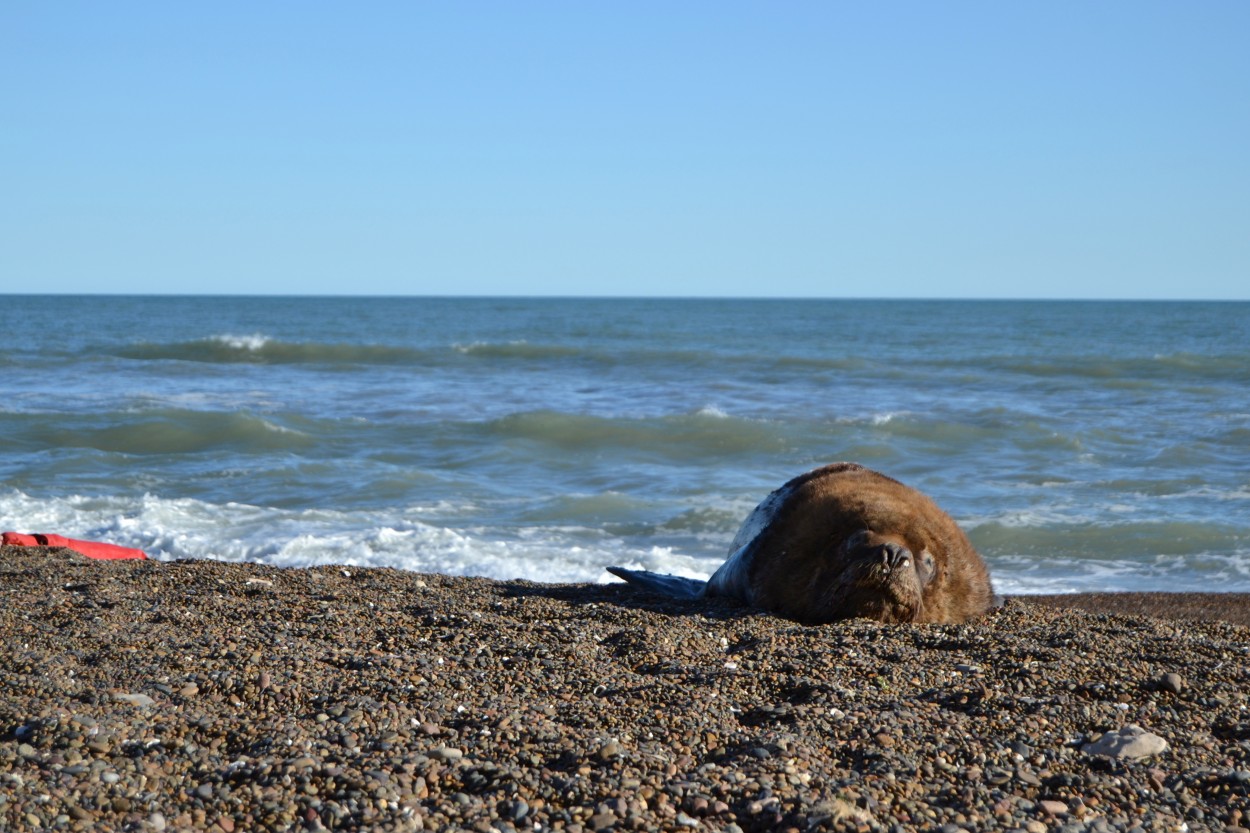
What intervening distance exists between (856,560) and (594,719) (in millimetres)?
2175

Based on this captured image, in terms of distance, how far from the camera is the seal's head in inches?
223

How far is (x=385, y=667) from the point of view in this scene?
15.0 ft

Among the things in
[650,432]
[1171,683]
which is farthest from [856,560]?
[650,432]

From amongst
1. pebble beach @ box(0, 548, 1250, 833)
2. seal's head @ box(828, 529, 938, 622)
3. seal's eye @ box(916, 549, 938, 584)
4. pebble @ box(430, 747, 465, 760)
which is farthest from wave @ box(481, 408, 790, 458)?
Result: pebble @ box(430, 747, 465, 760)

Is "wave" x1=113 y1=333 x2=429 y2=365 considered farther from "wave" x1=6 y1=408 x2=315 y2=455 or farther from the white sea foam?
the white sea foam

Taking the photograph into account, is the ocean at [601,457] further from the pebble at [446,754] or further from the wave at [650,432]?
the pebble at [446,754]

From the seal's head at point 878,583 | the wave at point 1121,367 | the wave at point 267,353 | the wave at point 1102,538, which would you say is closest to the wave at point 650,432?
the wave at point 1102,538

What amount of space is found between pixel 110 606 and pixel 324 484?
685cm

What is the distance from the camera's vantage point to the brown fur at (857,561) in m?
5.71

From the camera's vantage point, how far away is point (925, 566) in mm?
5902

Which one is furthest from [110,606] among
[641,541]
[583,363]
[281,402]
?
[583,363]

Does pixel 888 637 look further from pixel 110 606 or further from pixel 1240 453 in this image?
pixel 1240 453

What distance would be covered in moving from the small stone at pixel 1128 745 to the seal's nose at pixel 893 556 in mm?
1842

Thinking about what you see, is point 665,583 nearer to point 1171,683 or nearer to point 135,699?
point 1171,683
